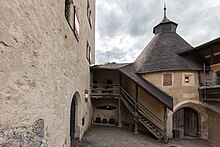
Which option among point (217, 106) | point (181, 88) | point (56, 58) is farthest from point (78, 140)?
point (217, 106)

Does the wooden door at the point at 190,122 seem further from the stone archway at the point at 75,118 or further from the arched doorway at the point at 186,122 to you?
the stone archway at the point at 75,118

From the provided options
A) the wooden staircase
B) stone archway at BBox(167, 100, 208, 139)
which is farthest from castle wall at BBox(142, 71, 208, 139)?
the wooden staircase

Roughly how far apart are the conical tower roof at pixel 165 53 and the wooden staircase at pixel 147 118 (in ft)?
8.89

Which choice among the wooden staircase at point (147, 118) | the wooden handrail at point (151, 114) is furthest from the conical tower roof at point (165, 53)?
the wooden handrail at point (151, 114)

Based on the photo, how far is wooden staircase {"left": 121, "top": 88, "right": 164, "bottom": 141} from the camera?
32.6 ft

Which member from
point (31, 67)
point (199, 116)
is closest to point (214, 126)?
point (199, 116)

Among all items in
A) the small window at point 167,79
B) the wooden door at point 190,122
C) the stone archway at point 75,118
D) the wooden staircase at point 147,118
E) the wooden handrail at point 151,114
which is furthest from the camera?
the wooden door at point 190,122

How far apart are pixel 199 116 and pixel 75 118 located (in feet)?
29.6

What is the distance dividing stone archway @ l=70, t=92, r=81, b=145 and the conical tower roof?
6.46m

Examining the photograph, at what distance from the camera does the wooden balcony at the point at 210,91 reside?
952 centimetres

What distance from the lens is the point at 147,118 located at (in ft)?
35.5

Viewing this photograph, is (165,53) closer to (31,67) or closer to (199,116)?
(199,116)

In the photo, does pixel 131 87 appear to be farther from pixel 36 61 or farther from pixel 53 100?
pixel 36 61

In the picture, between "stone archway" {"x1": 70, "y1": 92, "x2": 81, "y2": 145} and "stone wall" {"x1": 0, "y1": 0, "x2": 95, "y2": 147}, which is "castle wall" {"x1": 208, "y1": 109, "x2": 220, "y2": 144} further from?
"stone wall" {"x1": 0, "y1": 0, "x2": 95, "y2": 147}
